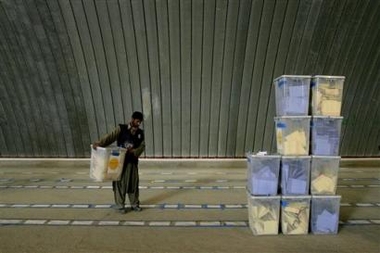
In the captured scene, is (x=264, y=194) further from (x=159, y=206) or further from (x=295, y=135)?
(x=159, y=206)

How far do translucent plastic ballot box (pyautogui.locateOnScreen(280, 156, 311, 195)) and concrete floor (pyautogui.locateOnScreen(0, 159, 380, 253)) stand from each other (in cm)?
72

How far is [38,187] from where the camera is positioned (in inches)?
374

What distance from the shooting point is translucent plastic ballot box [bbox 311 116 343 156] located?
223 inches

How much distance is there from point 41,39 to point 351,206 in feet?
31.9

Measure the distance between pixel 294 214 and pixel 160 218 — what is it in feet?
7.87

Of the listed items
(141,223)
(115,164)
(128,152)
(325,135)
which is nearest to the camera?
(325,135)

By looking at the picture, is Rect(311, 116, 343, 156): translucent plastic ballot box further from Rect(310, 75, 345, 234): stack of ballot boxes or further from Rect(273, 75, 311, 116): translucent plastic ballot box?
Rect(273, 75, 311, 116): translucent plastic ballot box

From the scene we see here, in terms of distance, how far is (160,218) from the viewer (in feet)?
21.4

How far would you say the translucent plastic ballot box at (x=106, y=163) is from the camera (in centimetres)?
629

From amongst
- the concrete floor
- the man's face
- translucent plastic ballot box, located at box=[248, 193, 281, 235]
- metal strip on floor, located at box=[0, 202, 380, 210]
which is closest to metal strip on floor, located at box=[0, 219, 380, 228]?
the concrete floor

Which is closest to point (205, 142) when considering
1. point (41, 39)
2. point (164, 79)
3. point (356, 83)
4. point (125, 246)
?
point (164, 79)

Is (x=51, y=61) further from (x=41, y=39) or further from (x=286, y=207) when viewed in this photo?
(x=286, y=207)

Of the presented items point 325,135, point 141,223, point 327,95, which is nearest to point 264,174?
point 325,135

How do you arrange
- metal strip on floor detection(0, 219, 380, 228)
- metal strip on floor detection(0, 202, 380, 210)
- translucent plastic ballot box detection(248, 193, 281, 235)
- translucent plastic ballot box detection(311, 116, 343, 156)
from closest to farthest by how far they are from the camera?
translucent plastic ballot box detection(248, 193, 281, 235) → translucent plastic ballot box detection(311, 116, 343, 156) → metal strip on floor detection(0, 219, 380, 228) → metal strip on floor detection(0, 202, 380, 210)
